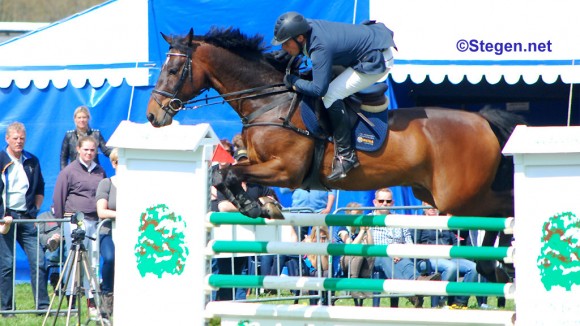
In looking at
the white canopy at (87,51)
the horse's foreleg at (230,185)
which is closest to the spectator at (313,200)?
the white canopy at (87,51)

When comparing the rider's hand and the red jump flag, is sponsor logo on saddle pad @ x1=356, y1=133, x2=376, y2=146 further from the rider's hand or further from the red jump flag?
the red jump flag

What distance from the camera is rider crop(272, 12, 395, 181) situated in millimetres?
7340

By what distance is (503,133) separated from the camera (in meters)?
8.02

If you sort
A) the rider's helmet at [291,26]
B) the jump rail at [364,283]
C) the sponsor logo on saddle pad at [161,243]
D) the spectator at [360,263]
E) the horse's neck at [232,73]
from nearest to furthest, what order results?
the jump rail at [364,283], the sponsor logo on saddle pad at [161,243], the rider's helmet at [291,26], the horse's neck at [232,73], the spectator at [360,263]

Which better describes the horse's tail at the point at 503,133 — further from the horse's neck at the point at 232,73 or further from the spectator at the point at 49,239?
the spectator at the point at 49,239

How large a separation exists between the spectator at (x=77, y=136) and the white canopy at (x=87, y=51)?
25.0 inches

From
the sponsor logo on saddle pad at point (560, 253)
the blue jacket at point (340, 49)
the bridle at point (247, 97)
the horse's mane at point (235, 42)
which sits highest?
the horse's mane at point (235, 42)

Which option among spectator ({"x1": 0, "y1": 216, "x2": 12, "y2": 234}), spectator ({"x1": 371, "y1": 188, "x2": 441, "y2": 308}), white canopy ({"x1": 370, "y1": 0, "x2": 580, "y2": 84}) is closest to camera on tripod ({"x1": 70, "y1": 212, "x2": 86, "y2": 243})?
spectator ({"x1": 0, "y1": 216, "x2": 12, "y2": 234})

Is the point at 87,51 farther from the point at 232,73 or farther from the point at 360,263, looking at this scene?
the point at 232,73

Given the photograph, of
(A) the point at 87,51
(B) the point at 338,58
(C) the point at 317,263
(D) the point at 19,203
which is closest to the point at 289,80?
(B) the point at 338,58

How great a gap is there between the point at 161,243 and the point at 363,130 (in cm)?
164

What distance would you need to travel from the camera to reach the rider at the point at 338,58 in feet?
24.1

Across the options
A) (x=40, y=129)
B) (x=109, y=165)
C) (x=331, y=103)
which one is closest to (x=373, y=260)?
(x=331, y=103)

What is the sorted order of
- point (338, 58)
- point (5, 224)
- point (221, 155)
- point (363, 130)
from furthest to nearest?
1. point (5, 224)
2. point (221, 155)
3. point (363, 130)
4. point (338, 58)
